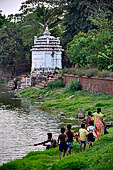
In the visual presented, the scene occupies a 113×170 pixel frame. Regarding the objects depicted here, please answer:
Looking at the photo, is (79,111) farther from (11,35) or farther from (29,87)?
(11,35)

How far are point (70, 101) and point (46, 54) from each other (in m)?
20.7

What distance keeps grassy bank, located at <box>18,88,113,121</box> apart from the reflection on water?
132 cm

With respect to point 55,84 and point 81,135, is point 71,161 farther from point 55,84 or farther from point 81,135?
point 55,84

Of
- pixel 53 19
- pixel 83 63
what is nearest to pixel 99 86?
pixel 83 63

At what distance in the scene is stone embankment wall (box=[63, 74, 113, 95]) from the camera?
32.7 metres

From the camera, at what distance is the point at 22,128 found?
2448 cm

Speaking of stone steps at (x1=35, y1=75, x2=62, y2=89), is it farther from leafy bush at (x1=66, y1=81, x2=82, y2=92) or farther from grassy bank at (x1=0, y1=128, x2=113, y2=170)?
grassy bank at (x1=0, y1=128, x2=113, y2=170)

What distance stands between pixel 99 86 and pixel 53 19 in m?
35.6

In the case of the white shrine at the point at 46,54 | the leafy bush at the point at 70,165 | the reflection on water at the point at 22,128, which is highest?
the white shrine at the point at 46,54

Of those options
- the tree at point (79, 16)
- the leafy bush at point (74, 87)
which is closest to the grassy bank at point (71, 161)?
the leafy bush at point (74, 87)

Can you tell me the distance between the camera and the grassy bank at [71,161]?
1301 centimetres

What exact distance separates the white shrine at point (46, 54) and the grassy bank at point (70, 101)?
1166 cm

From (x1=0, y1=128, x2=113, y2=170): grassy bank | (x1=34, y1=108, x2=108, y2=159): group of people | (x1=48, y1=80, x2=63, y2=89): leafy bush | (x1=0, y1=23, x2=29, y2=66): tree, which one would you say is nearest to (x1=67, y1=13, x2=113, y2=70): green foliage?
(x1=48, y1=80, x2=63, y2=89): leafy bush

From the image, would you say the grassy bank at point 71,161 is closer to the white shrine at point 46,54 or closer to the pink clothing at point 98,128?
the pink clothing at point 98,128
